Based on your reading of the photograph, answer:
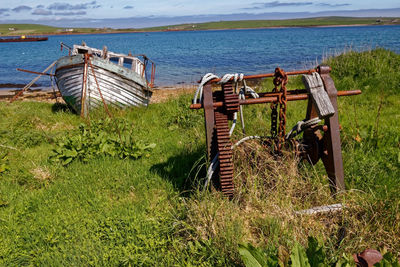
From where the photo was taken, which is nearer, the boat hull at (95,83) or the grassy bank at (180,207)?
the grassy bank at (180,207)

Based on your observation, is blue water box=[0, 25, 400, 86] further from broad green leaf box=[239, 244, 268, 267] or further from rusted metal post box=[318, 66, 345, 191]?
broad green leaf box=[239, 244, 268, 267]

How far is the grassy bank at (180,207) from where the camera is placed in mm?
2627

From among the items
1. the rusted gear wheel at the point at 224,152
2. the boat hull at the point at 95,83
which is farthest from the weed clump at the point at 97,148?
the boat hull at the point at 95,83

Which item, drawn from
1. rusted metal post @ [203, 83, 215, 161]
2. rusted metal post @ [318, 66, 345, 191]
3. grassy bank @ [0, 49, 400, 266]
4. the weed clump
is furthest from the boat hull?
rusted metal post @ [318, 66, 345, 191]

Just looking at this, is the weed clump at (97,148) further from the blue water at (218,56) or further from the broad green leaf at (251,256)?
the blue water at (218,56)

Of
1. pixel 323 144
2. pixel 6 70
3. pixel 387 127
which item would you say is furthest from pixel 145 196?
pixel 6 70

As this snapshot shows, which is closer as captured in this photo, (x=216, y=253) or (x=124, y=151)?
(x=216, y=253)

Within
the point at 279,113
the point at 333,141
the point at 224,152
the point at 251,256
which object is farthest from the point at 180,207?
the point at 333,141

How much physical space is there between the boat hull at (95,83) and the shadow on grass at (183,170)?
4.61m

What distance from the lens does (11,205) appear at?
3.91 meters

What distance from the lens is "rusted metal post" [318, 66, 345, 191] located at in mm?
2910

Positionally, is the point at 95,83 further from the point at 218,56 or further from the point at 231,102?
the point at 218,56

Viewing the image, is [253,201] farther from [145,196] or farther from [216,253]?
[145,196]

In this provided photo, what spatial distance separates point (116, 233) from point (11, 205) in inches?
70.7
